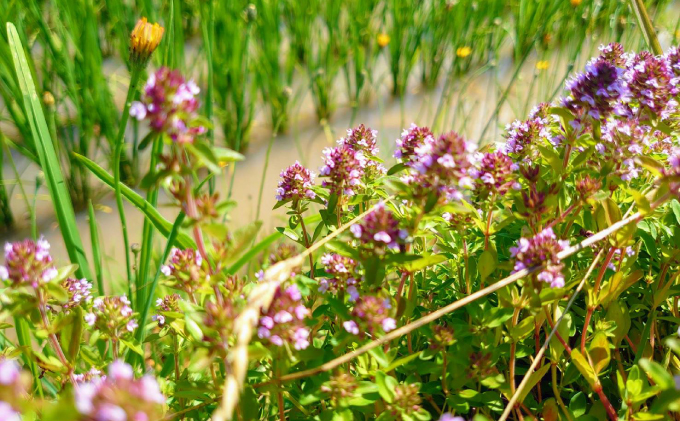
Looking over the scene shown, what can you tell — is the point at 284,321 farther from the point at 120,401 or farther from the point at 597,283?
the point at 597,283

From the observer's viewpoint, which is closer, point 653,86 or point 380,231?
point 380,231

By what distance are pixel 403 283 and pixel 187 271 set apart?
1.24 ft

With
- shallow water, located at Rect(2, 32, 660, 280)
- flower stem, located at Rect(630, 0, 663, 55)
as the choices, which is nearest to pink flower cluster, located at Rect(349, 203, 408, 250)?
flower stem, located at Rect(630, 0, 663, 55)

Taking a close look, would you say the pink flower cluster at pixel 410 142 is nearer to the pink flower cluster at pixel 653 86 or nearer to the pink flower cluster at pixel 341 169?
the pink flower cluster at pixel 341 169

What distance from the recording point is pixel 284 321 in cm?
72

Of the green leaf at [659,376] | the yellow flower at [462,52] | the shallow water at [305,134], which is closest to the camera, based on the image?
the green leaf at [659,376]

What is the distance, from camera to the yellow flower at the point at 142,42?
3.76ft

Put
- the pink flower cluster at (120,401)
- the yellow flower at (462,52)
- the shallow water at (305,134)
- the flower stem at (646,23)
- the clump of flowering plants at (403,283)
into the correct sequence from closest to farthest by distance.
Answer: the pink flower cluster at (120,401)
the clump of flowering plants at (403,283)
the flower stem at (646,23)
the shallow water at (305,134)
the yellow flower at (462,52)

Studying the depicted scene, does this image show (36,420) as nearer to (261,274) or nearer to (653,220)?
(261,274)

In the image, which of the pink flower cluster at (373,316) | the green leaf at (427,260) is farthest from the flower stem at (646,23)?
the pink flower cluster at (373,316)

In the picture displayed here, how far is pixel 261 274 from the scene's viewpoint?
877 mm

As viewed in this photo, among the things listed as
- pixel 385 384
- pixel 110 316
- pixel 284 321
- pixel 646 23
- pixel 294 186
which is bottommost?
pixel 385 384

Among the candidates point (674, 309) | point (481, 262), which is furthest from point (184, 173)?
point (674, 309)

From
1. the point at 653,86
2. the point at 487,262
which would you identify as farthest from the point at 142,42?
the point at 653,86
